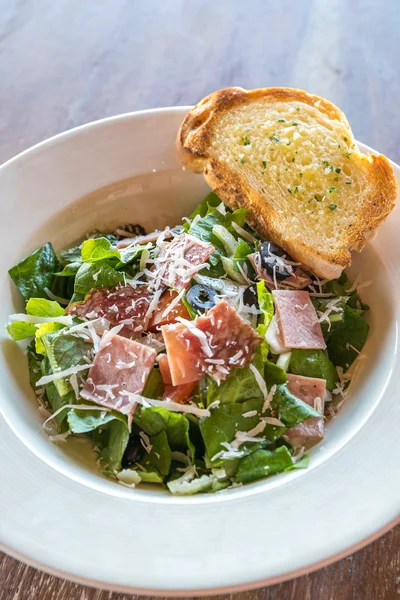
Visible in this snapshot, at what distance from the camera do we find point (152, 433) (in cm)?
191

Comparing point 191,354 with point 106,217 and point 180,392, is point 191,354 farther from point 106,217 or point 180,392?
point 106,217

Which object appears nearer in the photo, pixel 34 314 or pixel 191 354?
pixel 191 354

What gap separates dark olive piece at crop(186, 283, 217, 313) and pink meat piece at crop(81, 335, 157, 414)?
0.26m

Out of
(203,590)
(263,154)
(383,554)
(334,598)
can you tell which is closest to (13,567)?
(203,590)

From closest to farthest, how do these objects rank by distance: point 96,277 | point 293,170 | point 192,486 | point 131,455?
point 192,486
point 131,455
point 96,277
point 293,170

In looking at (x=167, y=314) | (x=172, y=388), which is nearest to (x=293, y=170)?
(x=167, y=314)

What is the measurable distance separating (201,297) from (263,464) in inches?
25.5

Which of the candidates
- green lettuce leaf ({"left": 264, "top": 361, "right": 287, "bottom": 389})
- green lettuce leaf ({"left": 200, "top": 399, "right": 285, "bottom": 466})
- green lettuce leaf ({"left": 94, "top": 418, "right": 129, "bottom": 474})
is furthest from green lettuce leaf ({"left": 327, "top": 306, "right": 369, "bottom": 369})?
green lettuce leaf ({"left": 94, "top": 418, "right": 129, "bottom": 474})

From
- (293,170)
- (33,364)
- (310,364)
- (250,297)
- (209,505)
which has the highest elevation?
(293,170)

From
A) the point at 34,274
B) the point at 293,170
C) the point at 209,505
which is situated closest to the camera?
the point at 209,505

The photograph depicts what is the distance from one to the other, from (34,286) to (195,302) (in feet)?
2.33

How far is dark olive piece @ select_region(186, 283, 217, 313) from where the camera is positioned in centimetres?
206

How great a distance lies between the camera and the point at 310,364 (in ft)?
6.73

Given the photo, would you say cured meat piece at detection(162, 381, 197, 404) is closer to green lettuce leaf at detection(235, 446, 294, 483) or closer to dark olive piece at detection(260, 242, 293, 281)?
green lettuce leaf at detection(235, 446, 294, 483)
